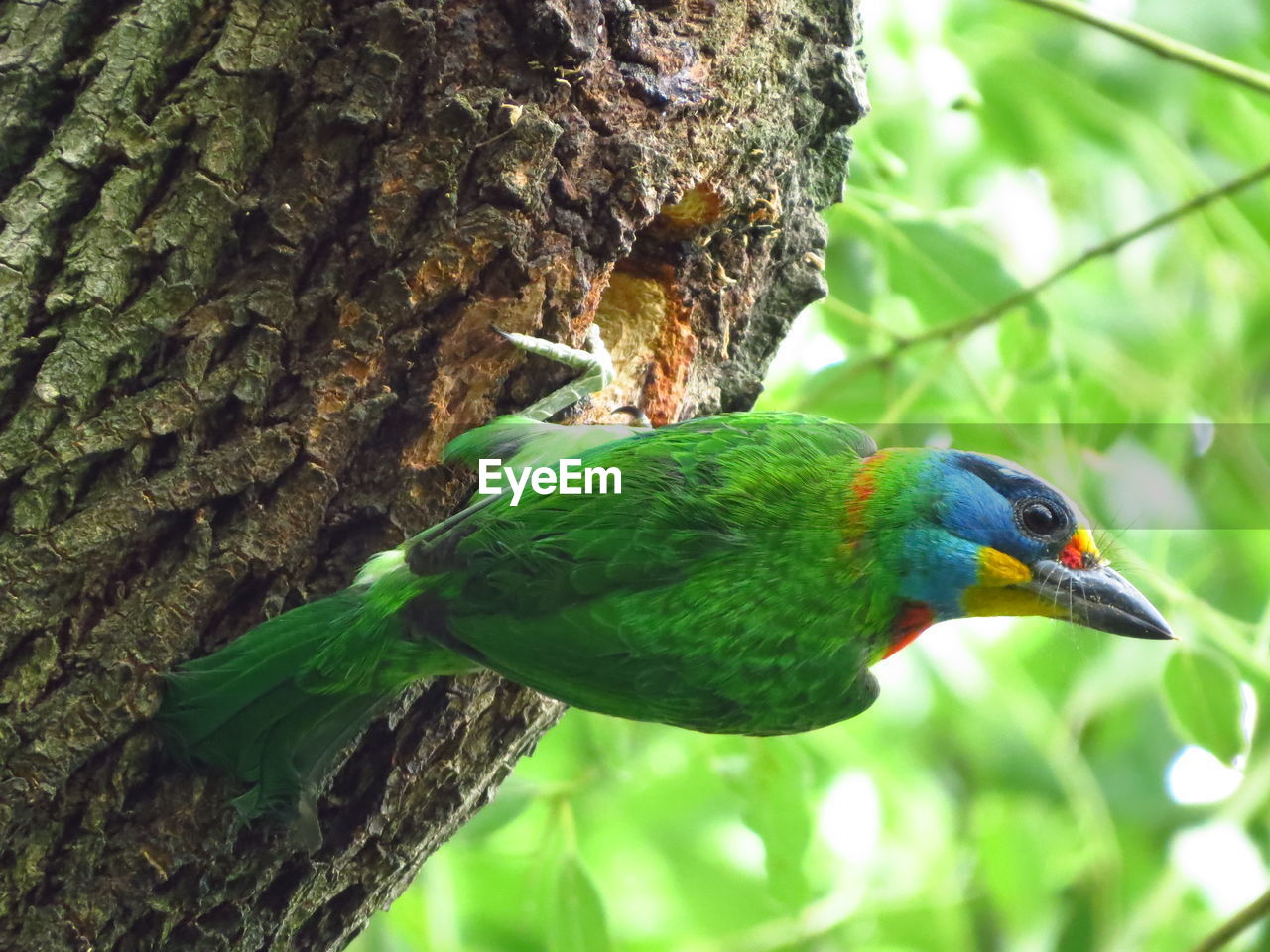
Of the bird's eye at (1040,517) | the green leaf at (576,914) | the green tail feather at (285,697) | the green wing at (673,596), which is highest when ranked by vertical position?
the bird's eye at (1040,517)

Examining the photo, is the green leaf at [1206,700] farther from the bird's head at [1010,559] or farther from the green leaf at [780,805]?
Result: the green leaf at [780,805]

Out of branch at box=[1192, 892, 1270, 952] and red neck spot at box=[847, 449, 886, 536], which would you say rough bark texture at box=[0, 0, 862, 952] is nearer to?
red neck spot at box=[847, 449, 886, 536]

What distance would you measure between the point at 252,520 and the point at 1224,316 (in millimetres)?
3273

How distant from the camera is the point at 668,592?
2166 millimetres

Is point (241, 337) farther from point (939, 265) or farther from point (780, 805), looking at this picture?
point (939, 265)

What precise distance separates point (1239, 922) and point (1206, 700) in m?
0.51

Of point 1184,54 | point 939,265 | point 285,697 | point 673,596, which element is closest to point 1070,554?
point 673,596

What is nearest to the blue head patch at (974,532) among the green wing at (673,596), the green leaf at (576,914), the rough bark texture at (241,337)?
the green wing at (673,596)

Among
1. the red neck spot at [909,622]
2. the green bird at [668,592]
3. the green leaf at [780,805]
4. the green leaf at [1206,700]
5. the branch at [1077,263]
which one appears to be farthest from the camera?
the branch at [1077,263]

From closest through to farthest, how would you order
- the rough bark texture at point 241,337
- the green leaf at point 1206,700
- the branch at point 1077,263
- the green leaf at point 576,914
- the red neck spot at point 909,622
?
the rough bark texture at point 241,337, the red neck spot at point 909,622, the green leaf at point 1206,700, the green leaf at point 576,914, the branch at point 1077,263

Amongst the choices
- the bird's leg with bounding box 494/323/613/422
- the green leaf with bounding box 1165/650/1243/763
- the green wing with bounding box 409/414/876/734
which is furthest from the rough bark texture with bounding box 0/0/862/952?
the green leaf with bounding box 1165/650/1243/763

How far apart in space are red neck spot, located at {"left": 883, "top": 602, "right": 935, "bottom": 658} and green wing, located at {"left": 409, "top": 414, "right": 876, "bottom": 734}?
0.32 feet

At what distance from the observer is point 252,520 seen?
6.73ft

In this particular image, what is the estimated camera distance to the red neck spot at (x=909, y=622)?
7.59 feet
